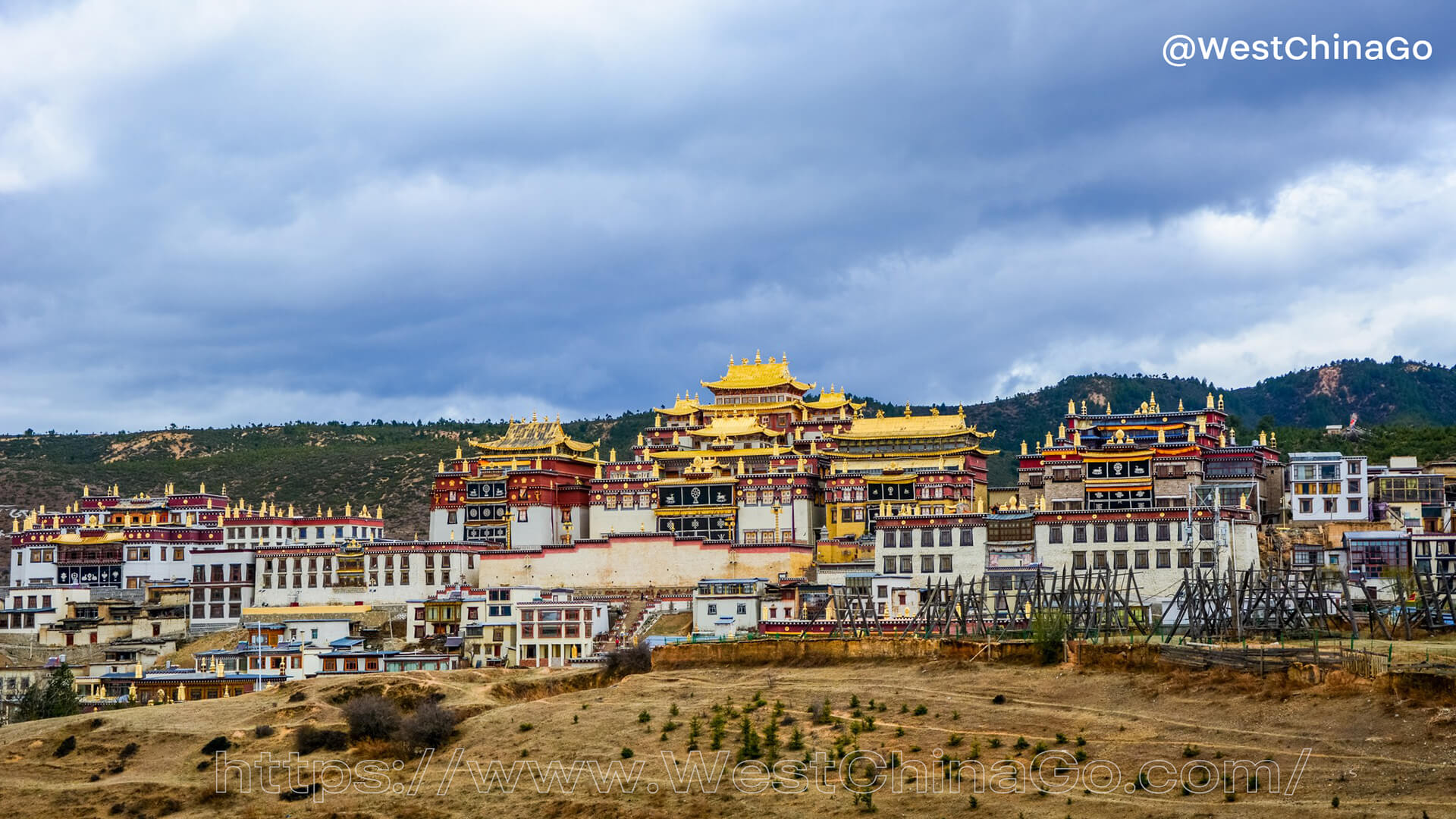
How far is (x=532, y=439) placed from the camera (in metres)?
116

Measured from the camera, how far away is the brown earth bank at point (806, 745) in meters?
50.2

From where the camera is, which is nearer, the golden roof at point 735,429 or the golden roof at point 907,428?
the golden roof at point 907,428

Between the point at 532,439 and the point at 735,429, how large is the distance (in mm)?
13366

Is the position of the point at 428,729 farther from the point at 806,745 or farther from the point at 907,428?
the point at 907,428

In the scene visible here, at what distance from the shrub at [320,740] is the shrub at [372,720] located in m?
0.46

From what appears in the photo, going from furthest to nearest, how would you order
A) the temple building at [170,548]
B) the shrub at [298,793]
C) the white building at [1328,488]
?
the temple building at [170,548] < the white building at [1328,488] < the shrub at [298,793]

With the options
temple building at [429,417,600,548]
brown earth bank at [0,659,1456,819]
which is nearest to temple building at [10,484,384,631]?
temple building at [429,417,600,548]

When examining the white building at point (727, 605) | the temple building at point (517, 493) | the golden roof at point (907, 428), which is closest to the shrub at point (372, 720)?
the white building at point (727, 605)

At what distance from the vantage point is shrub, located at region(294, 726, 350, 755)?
71.6 m

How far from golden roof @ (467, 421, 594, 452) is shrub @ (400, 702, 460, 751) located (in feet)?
144

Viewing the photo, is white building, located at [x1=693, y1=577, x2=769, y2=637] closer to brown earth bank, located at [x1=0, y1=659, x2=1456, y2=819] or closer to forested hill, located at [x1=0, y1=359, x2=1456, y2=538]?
brown earth bank, located at [x1=0, y1=659, x2=1456, y2=819]

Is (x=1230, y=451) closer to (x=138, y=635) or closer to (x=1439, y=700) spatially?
(x=1439, y=700)

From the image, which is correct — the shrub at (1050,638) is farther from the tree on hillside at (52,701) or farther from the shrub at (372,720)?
the tree on hillside at (52,701)

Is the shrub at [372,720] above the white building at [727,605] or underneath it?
underneath
